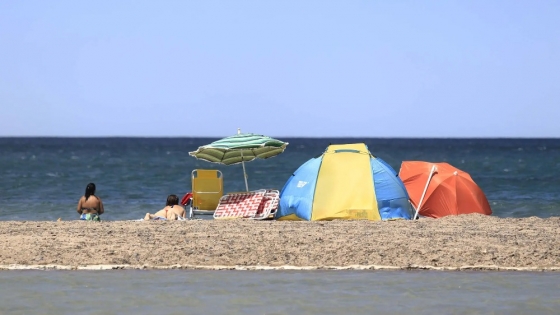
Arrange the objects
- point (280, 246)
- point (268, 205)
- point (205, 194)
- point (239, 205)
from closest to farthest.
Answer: point (280, 246) → point (268, 205) → point (239, 205) → point (205, 194)

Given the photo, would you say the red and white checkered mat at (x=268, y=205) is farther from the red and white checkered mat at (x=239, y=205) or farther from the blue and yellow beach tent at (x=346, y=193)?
the blue and yellow beach tent at (x=346, y=193)

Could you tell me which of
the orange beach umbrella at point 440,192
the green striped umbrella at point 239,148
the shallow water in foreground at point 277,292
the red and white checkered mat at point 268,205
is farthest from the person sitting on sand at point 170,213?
the shallow water in foreground at point 277,292

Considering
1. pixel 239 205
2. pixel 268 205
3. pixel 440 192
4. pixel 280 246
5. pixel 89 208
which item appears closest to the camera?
pixel 280 246

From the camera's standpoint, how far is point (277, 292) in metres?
9.99

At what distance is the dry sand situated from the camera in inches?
455

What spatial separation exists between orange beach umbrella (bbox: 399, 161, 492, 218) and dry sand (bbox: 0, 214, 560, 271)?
7.94ft

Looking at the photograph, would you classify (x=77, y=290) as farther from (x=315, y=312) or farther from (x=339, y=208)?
(x=339, y=208)

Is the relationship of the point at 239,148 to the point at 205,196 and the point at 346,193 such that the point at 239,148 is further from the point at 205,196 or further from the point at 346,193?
the point at 346,193

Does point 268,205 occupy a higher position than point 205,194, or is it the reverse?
point 205,194

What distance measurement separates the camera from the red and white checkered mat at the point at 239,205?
1677 cm

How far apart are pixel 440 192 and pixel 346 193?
2.23 metres

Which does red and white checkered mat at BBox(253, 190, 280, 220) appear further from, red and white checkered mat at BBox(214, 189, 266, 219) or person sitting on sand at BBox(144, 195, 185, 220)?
person sitting on sand at BBox(144, 195, 185, 220)

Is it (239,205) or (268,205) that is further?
(239,205)

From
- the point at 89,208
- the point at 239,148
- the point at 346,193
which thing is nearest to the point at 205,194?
the point at 239,148
